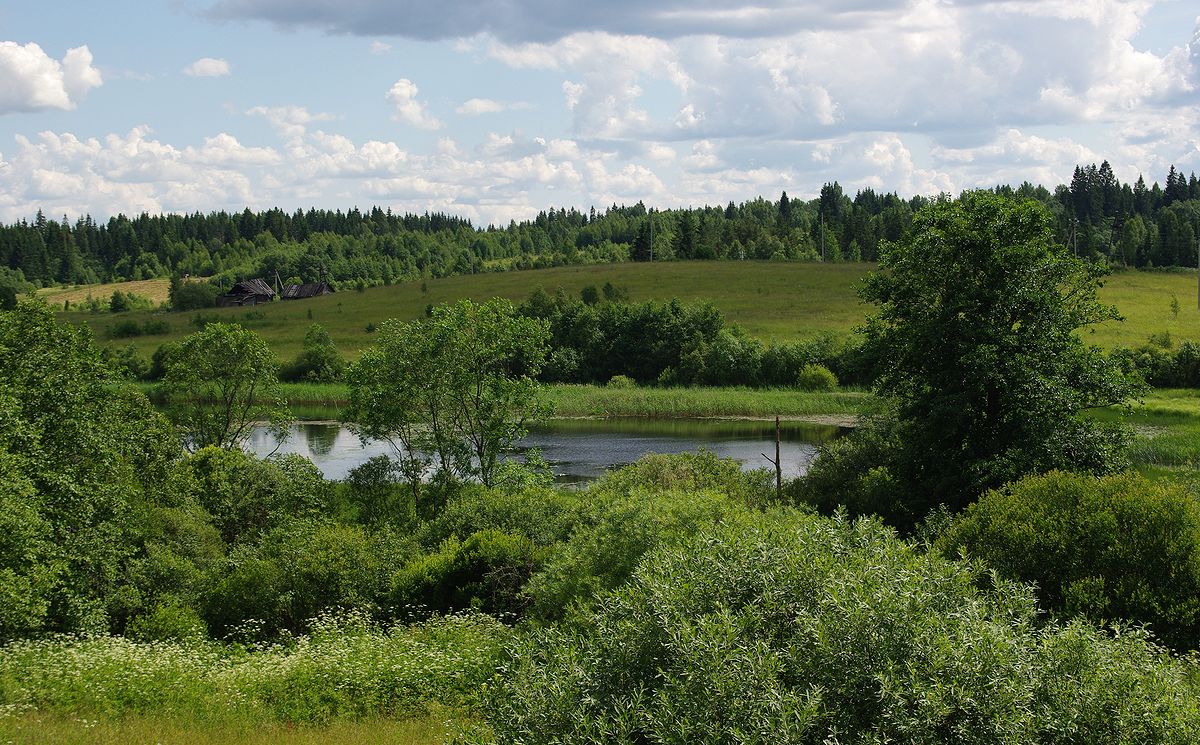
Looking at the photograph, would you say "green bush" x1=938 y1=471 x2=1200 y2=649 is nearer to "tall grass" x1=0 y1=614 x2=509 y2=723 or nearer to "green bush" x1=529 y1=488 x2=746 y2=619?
"green bush" x1=529 y1=488 x2=746 y2=619

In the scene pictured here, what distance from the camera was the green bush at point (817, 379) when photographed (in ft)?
262

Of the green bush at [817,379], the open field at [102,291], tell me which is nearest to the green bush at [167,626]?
the green bush at [817,379]

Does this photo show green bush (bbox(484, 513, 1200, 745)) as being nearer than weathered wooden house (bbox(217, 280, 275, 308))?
Yes

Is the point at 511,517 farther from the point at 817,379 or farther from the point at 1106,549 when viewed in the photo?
the point at 817,379

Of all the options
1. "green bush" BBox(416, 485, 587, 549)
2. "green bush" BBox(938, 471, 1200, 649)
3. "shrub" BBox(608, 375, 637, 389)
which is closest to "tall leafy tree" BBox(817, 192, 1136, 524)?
"green bush" BBox(938, 471, 1200, 649)

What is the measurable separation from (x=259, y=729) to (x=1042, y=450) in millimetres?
20848

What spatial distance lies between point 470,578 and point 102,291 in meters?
180

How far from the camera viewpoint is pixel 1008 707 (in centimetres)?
846

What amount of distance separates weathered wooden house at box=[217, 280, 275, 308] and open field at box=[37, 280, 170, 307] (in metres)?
22.8

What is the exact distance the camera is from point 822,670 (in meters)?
8.70

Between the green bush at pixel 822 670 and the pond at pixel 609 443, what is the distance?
3805 cm

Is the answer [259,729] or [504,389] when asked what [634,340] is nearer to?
[504,389]

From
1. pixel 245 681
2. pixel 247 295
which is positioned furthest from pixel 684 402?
pixel 247 295

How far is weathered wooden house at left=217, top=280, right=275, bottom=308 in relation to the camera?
15025 centimetres
